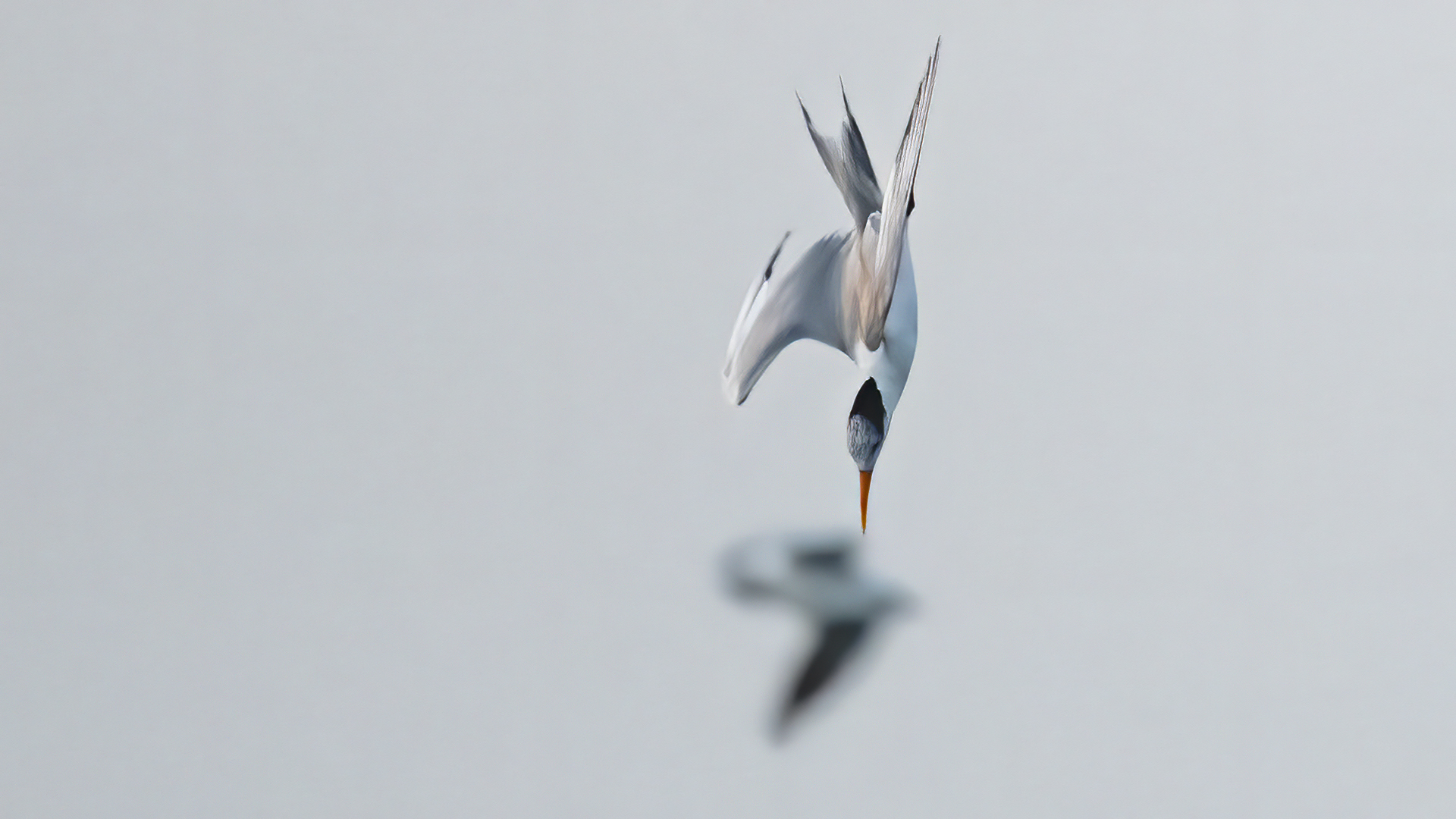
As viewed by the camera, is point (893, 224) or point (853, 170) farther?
point (853, 170)

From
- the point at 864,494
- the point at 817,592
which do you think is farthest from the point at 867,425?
the point at 817,592

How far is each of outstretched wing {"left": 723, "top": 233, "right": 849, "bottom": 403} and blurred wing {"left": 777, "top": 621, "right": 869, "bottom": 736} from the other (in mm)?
266

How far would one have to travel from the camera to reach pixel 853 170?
1446 mm

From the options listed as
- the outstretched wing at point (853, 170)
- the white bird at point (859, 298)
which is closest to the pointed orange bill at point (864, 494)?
the white bird at point (859, 298)

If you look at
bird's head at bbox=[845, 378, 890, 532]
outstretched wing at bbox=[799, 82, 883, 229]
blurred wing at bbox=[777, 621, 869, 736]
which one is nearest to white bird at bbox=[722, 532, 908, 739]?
blurred wing at bbox=[777, 621, 869, 736]

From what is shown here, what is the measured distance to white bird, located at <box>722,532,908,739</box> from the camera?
1.40 meters

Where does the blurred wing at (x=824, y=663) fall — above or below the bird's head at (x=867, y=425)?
below

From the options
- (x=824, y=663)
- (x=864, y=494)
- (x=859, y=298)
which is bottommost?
(x=824, y=663)

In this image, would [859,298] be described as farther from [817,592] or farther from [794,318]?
[817,592]

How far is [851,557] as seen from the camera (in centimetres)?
151

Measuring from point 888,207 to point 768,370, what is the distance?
0.28m

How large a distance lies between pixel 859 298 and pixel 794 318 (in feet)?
0.34

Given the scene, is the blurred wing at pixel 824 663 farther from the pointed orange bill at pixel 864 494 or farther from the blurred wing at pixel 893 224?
the blurred wing at pixel 893 224

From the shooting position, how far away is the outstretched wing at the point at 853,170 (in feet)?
4.71
